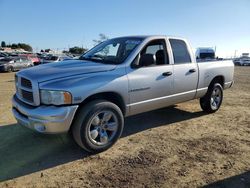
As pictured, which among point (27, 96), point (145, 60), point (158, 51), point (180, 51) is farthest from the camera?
point (180, 51)

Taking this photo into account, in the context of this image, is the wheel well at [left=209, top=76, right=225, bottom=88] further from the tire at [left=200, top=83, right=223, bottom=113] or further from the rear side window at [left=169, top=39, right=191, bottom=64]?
the rear side window at [left=169, top=39, right=191, bottom=64]

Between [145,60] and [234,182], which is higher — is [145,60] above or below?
above

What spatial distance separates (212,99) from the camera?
6.62 metres

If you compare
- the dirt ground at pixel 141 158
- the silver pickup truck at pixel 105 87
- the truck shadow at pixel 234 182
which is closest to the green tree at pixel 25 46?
the dirt ground at pixel 141 158

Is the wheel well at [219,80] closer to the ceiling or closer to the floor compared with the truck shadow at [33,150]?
closer to the ceiling

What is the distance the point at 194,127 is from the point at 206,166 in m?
1.82

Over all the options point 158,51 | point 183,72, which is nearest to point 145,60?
point 158,51

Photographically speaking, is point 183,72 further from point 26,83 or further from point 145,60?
point 26,83

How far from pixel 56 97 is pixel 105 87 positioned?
0.79 meters

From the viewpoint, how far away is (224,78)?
6.86 metres

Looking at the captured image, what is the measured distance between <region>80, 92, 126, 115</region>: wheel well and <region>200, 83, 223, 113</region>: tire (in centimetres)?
289

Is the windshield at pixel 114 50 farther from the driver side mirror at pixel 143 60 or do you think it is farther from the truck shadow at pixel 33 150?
the truck shadow at pixel 33 150

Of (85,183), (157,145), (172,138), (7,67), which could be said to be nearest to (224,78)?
(172,138)

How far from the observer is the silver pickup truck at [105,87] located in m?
3.72
